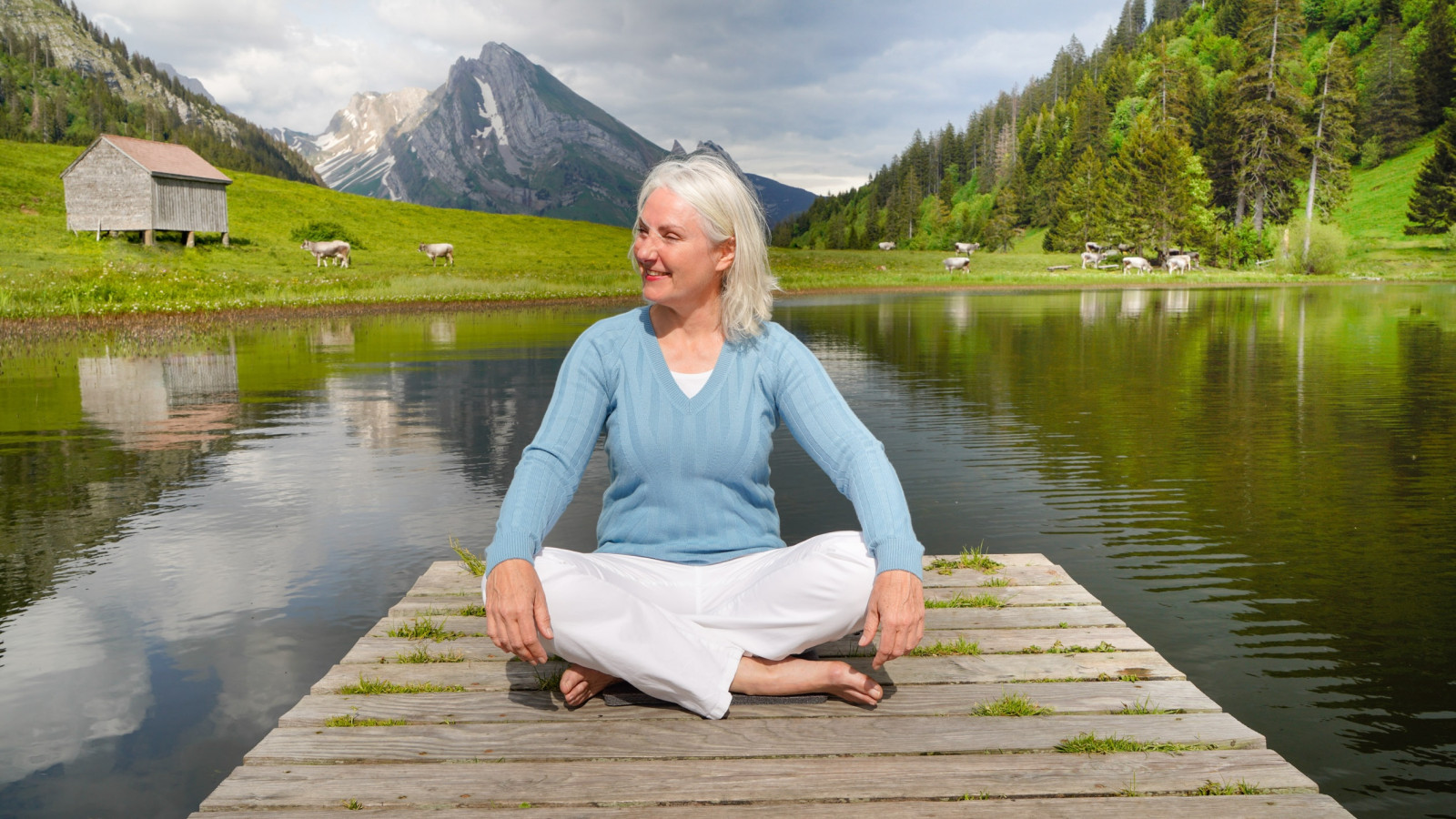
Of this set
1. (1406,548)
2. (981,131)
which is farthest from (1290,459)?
(981,131)

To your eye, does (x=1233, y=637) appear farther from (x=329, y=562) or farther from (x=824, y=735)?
(x=329, y=562)

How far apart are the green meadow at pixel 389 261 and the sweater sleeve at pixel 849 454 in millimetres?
30352

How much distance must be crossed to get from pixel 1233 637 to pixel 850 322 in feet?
83.6

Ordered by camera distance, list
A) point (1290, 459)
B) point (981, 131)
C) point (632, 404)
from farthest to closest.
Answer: point (981, 131) → point (1290, 459) → point (632, 404)

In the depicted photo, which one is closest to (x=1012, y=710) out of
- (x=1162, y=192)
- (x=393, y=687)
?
(x=393, y=687)

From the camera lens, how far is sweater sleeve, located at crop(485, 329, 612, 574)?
3223 millimetres

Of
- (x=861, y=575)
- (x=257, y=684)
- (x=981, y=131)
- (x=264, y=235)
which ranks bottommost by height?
(x=257, y=684)

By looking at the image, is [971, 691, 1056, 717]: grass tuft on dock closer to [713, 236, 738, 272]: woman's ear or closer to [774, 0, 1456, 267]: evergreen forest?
[713, 236, 738, 272]: woman's ear

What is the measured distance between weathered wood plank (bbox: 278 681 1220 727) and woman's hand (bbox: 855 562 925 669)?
487 millimetres

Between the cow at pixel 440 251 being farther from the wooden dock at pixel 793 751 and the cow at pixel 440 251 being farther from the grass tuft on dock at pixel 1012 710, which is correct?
the grass tuft on dock at pixel 1012 710

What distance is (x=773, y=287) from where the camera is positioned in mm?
3979

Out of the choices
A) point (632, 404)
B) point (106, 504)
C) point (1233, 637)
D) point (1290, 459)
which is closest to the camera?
point (632, 404)

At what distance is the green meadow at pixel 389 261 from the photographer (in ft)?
116

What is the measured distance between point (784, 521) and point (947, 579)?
110 inches
